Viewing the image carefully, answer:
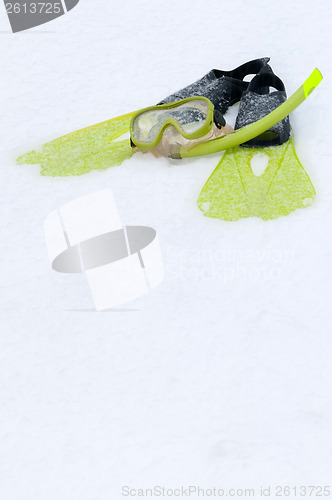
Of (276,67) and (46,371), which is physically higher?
(276,67)

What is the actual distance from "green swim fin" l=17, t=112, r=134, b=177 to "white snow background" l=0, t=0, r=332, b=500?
7 cm

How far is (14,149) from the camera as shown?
2529 mm

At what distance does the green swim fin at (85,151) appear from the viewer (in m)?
2.33

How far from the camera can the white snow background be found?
55.0 inches

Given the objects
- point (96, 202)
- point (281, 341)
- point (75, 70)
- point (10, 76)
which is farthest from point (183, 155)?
point (10, 76)

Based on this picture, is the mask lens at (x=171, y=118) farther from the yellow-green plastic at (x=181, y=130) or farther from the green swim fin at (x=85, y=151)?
the green swim fin at (x=85, y=151)

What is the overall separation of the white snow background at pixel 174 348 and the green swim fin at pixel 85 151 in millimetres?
69

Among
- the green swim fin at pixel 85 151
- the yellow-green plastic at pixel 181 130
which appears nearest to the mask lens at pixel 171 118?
the yellow-green plastic at pixel 181 130

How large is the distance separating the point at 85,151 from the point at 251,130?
736mm

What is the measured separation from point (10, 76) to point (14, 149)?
74 cm

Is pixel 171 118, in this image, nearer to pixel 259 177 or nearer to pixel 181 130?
pixel 181 130

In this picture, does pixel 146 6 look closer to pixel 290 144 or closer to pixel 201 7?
pixel 201 7

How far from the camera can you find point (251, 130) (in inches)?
84.5

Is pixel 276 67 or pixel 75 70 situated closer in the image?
pixel 276 67
